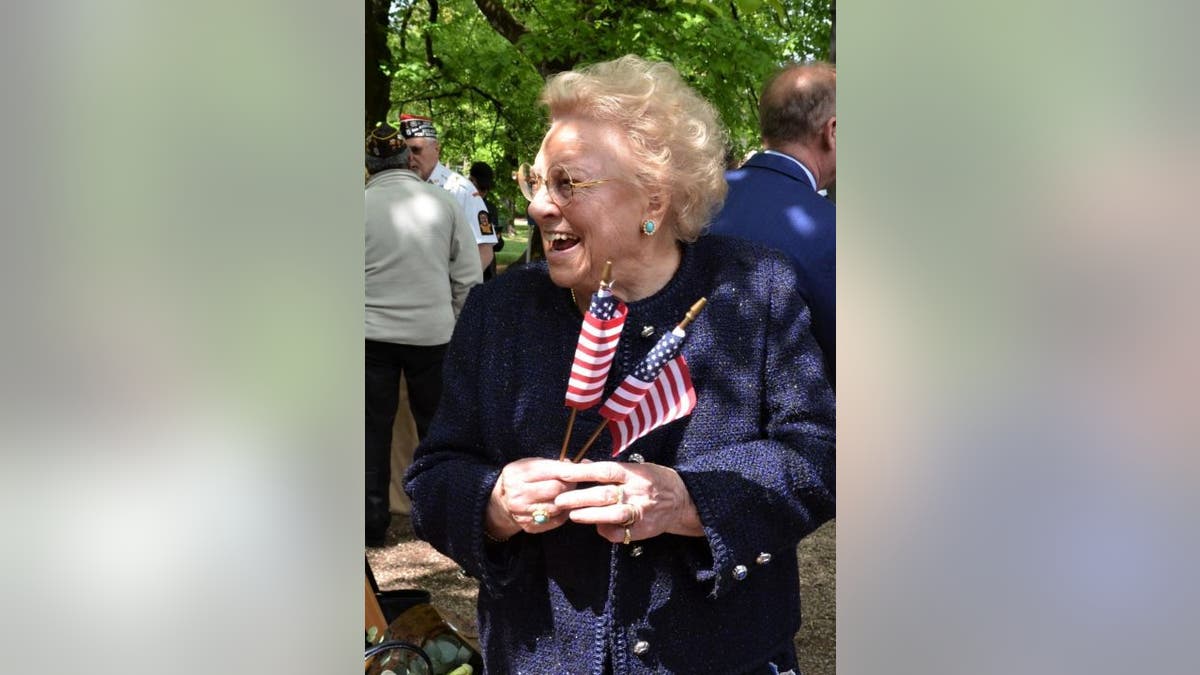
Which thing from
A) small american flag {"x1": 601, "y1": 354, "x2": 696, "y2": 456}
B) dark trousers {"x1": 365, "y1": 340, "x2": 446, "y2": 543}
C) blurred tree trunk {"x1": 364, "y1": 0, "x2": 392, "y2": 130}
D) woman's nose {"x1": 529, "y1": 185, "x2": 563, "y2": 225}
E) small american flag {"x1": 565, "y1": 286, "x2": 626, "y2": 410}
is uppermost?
blurred tree trunk {"x1": 364, "y1": 0, "x2": 392, "y2": 130}

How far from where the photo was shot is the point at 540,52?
9.38m

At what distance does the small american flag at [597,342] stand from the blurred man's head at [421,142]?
484 centimetres

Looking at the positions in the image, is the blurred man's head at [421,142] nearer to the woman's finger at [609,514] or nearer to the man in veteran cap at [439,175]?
the man in veteran cap at [439,175]

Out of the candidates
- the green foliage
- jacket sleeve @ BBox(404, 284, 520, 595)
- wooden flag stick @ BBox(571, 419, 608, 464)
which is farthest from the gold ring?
the green foliage

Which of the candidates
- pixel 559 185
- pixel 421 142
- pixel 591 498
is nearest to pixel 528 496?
pixel 591 498

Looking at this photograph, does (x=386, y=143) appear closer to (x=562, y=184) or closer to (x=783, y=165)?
(x=783, y=165)

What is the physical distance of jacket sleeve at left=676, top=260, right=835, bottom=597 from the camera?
1.85m

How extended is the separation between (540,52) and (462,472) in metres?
7.87

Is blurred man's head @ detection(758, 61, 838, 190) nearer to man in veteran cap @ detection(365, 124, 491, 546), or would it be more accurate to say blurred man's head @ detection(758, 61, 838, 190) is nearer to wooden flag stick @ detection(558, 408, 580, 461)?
wooden flag stick @ detection(558, 408, 580, 461)
